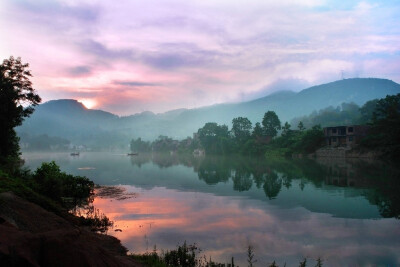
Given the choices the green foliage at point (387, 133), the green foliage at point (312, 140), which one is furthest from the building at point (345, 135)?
the green foliage at point (387, 133)

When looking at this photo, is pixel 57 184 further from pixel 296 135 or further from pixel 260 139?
pixel 260 139

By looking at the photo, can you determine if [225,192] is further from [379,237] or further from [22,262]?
[22,262]

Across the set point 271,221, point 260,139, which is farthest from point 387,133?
point 271,221

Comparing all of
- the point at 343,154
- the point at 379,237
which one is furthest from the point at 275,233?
the point at 343,154

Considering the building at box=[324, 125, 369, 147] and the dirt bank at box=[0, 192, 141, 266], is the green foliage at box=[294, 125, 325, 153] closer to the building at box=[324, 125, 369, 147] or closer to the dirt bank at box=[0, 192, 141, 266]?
the building at box=[324, 125, 369, 147]

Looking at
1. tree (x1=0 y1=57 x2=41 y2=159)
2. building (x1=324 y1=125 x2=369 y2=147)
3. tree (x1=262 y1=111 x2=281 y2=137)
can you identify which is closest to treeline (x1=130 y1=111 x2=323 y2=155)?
tree (x1=262 y1=111 x2=281 y2=137)

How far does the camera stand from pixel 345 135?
336 ft

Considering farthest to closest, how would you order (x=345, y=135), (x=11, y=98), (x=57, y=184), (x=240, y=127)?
(x=240, y=127)
(x=345, y=135)
(x=11, y=98)
(x=57, y=184)

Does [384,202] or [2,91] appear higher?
[2,91]

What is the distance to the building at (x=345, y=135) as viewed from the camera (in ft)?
323

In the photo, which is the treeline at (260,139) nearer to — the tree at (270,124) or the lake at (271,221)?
the tree at (270,124)

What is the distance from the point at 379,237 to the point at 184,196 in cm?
2144

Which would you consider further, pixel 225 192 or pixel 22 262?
pixel 225 192

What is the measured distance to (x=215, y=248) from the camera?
18.1 meters
